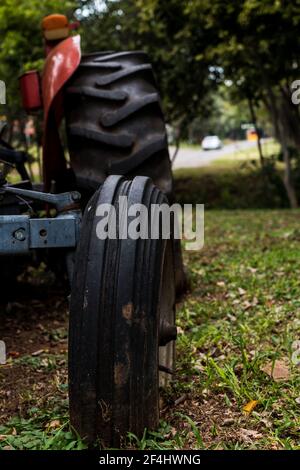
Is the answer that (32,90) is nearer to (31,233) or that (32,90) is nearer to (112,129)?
(112,129)

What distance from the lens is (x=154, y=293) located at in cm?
201

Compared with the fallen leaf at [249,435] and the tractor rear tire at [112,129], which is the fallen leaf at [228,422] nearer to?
the fallen leaf at [249,435]

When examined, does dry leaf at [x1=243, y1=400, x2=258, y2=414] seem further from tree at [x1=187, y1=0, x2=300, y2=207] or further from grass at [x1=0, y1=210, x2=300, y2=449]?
tree at [x1=187, y1=0, x2=300, y2=207]

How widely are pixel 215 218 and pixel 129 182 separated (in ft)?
27.4

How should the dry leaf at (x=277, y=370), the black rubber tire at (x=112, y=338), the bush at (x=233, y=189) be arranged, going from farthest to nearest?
1. the bush at (x=233, y=189)
2. the dry leaf at (x=277, y=370)
3. the black rubber tire at (x=112, y=338)

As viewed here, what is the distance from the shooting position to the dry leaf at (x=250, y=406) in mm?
2320

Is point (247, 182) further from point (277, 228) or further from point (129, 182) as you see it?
point (129, 182)

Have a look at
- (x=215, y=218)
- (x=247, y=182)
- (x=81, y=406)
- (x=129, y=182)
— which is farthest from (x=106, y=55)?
(x=247, y=182)

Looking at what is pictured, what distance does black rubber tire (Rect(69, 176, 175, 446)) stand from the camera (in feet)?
6.32

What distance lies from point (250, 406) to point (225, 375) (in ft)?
0.88

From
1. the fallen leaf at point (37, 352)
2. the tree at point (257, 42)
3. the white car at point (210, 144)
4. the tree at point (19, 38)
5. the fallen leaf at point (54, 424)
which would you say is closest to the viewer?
the fallen leaf at point (54, 424)

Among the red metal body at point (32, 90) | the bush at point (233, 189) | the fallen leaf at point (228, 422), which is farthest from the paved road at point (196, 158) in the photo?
the fallen leaf at point (228, 422)

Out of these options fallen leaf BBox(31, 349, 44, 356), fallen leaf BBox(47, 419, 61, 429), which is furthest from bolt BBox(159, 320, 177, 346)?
fallen leaf BBox(31, 349, 44, 356)

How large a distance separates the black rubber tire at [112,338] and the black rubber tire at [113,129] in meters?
1.26
